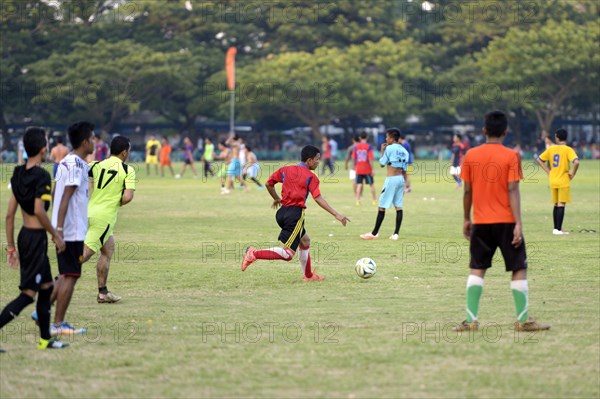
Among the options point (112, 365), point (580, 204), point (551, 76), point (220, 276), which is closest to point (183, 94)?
point (551, 76)

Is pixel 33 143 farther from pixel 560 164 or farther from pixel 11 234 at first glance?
pixel 560 164

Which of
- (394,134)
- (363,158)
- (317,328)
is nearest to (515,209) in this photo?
(317,328)

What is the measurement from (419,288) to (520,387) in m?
5.47

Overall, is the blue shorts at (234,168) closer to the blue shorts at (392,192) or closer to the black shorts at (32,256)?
the blue shorts at (392,192)

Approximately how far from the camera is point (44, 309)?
927cm

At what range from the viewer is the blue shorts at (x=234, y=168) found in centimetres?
3625

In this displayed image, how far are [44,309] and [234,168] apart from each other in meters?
27.4

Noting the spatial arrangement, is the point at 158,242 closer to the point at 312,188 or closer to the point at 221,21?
the point at 312,188

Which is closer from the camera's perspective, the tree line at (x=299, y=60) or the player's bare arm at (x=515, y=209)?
the player's bare arm at (x=515, y=209)

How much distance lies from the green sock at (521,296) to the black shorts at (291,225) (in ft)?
14.1

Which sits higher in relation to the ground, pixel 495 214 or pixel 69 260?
pixel 495 214

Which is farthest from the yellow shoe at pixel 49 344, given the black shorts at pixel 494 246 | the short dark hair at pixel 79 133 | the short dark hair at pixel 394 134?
the short dark hair at pixel 394 134

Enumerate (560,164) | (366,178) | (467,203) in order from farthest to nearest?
(366,178) → (560,164) → (467,203)

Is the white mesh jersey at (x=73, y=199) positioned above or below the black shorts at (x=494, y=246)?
above
